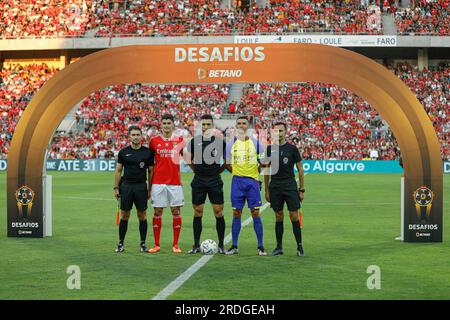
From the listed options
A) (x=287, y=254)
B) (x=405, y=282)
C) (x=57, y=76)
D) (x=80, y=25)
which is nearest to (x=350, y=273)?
(x=405, y=282)

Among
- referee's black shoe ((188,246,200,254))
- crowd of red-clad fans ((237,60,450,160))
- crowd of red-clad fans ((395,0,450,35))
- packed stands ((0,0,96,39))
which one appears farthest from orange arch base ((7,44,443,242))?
packed stands ((0,0,96,39))

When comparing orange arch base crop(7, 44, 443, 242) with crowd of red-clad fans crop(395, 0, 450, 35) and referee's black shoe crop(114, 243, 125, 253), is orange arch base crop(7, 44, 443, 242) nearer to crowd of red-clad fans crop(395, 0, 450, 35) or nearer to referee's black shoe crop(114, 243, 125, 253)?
referee's black shoe crop(114, 243, 125, 253)

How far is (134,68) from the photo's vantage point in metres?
14.1

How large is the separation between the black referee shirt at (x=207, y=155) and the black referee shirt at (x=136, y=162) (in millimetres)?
768

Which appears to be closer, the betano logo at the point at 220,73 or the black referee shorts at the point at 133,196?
the black referee shorts at the point at 133,196

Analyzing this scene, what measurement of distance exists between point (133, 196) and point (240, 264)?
234cm

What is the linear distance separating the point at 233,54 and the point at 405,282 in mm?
5897

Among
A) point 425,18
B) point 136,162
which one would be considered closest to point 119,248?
point 136,162

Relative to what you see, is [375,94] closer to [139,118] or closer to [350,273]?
[350,273]

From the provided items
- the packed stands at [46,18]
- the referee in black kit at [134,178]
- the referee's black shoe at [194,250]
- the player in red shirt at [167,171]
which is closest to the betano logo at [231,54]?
the player in red shirt at [167,171]

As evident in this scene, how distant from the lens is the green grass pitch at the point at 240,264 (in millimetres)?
9039

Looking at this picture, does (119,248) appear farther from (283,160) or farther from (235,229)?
(283,160)

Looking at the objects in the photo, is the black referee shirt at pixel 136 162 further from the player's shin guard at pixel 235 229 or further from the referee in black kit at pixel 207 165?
the player's shin guard at pixel 235 229

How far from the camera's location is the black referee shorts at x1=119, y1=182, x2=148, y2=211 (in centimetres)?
1240
